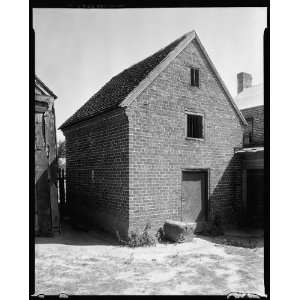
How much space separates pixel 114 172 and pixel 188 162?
8.93 ft

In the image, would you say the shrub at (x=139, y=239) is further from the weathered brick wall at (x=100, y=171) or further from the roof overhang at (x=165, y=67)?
the roof overhang at (x=165, y=67)

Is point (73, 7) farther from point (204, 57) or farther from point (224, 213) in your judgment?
point (224, 213)

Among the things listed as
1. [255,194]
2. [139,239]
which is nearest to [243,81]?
[255,194]

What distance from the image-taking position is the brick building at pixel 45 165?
958cm

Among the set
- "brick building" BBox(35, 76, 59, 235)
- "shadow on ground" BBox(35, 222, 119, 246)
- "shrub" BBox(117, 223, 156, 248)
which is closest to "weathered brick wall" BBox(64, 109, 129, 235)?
"shrub" BBox(117, 223, 156, 248)

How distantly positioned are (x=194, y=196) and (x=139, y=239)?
2.87 m

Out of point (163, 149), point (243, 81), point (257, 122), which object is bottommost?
point (163, 149)

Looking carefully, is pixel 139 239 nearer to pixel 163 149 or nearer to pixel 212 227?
pixel 163 149

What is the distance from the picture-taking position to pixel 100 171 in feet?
36.2

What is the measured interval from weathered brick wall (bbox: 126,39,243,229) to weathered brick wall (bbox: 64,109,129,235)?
0.50 meters

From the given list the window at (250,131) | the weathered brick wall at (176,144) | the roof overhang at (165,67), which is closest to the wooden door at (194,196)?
the weathered brick wall at (176,144)

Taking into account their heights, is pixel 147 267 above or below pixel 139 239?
below

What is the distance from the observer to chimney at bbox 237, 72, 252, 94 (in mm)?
20359

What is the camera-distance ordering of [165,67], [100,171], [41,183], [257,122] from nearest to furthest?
[41,183]
[165,67]
[100,171]
[257,122]
